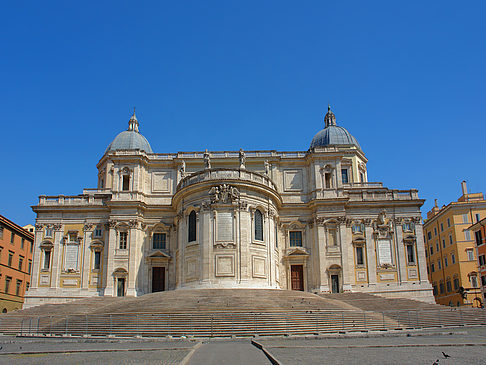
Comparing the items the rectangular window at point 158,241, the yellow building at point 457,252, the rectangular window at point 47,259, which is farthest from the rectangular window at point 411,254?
the rectangular window at point 47,259

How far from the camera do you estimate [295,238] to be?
49531mm

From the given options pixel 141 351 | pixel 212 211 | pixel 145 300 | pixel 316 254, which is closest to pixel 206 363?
pixel 141 351

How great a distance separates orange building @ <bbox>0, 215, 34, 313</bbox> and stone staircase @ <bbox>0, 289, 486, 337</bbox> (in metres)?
19.0

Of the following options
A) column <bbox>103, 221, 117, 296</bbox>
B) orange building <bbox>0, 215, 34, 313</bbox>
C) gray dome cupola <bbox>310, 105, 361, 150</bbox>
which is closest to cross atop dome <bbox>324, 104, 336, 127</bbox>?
gray dome cupola <bbox>310, 105, 361, 150</bbox>

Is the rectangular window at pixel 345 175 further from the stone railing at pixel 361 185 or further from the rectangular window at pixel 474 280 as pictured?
the rectangular window at pixel 474 280

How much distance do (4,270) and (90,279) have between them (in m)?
12.2

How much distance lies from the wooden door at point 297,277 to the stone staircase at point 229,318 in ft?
39.8

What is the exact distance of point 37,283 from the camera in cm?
4750

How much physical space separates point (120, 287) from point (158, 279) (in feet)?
12.5

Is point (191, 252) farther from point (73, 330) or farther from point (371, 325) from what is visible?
point (371, 325)

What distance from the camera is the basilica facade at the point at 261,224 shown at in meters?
46.9

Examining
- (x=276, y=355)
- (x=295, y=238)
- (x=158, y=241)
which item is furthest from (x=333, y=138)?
(x=276, y=355)

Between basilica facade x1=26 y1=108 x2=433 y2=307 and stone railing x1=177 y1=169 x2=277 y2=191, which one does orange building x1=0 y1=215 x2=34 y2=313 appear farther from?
stone railing x1=177 y1=169 x2=277 y2=191

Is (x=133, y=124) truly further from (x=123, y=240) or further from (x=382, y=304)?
(x=382, y=304)
